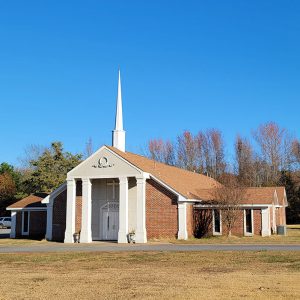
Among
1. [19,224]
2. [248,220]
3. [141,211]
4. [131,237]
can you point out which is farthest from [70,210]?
[248,220]

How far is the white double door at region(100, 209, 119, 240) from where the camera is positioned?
3600 centimetres

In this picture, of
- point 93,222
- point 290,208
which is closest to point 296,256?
point 93,222

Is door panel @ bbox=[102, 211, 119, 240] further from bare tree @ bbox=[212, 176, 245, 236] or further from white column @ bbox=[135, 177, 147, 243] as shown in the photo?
bare tree @ bbox=[212, 176, 245, 236]

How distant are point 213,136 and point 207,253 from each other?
56.4 metres

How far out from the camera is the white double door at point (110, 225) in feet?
118

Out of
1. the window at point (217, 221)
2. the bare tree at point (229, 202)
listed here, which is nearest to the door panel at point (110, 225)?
the window at point (217, 221)

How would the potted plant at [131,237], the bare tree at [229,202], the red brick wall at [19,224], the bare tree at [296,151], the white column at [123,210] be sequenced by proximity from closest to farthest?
the potted plant at [131,237] → the white column at [123,210] → the bare tree at [229,202] → the red brick wall at [19,224] → the bare tree at [296,151]

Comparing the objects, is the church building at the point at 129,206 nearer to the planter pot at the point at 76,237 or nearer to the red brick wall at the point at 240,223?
the red brick wall at the point at 240,223

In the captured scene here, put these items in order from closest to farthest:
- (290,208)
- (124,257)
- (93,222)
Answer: (124,257), (93,222), (290,208)

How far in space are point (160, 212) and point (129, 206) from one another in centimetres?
234

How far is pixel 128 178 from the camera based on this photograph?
34.9 metres

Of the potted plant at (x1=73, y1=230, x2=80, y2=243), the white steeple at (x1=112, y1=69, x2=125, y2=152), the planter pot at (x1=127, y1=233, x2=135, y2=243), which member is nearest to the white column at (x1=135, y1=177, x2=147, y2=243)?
the planter pot at (x1=127, y1=233, x2=135, y2=243)

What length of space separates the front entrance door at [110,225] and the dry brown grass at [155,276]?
14.2 m

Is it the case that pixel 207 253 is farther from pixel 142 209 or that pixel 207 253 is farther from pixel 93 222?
pixel 93 222
